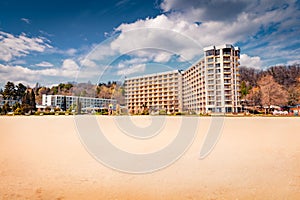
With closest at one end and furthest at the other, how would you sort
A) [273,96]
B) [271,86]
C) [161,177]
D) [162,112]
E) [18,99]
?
[161,177] → [162,112] → [273,96] → [271,86] → [18,99]

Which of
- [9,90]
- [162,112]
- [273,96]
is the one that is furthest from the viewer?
[9,90]

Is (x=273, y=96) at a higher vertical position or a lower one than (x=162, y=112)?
higher

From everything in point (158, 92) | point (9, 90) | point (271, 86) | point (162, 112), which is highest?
point (9, 90)

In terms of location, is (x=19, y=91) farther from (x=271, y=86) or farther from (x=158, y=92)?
(x=271, y=86)

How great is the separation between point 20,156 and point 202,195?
4.97 m

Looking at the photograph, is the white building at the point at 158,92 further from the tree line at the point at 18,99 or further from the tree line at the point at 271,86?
the tree line at the point at 18,99

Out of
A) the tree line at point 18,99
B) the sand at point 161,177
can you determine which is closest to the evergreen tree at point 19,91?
the tree line at point 18,99

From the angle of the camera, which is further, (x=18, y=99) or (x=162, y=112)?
(x=18, y=99)

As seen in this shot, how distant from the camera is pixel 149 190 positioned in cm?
361

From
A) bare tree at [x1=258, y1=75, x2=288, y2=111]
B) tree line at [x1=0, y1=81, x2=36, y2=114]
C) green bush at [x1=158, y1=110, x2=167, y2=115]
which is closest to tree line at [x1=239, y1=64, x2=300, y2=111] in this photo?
bare tree at [x1=258, y1=75, x2=288, y2=111]

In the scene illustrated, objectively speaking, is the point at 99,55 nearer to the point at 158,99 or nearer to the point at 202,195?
the point at 202,195

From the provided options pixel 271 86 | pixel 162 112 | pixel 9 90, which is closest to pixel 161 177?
pixel 162 112

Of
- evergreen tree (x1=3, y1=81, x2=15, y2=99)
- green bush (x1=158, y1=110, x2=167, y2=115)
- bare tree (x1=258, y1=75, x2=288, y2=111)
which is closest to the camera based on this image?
green bush (x1=158, y1=110, x2=167, y2=115)

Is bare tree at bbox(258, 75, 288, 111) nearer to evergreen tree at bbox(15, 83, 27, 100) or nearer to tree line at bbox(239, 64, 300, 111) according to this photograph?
tree line at bbox(239, 64, 300, 111)
